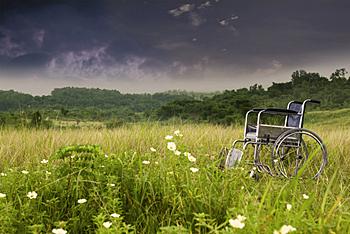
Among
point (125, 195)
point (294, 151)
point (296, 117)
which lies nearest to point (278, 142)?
point (296, 117)

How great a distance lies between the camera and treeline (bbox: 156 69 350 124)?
1136 inches

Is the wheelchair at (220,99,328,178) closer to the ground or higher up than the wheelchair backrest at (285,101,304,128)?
closer to the ground

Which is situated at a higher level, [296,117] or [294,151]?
[296,117]

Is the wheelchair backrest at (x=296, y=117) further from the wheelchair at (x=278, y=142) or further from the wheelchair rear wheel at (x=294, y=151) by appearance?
the wheelchair rear wheel at (x=294, y=151)

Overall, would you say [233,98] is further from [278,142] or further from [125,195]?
[125,195]

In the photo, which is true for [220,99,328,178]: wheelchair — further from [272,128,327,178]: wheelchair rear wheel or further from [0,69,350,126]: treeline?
[0,69,350,126]: treeline

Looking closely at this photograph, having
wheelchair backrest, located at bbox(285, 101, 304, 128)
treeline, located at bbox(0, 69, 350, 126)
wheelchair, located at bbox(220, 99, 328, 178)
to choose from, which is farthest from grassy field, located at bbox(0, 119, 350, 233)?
treeline, located at bbox(0, 69, 350, 126)

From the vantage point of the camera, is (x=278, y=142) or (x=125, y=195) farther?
(x=278, y=142)

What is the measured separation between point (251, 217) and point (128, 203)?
0.99 meters

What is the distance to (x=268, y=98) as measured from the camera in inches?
1196

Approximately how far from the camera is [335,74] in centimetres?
3553

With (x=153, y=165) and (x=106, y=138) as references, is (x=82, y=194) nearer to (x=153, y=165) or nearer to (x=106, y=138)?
(x=153, y=165)

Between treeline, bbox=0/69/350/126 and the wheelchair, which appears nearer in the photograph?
the wheelchair

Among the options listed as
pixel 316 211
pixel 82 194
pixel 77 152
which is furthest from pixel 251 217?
pixel 77 152
